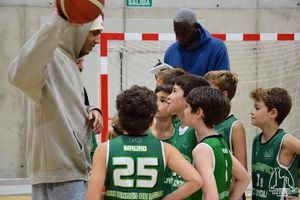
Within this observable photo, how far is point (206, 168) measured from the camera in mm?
2443

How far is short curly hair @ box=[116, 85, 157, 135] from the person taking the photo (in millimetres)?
2398

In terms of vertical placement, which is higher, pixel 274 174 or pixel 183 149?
pixel 183 149

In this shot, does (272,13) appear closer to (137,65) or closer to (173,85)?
(137,65)

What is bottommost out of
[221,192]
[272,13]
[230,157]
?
[221,192]

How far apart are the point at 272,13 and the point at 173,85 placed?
5.25 meters

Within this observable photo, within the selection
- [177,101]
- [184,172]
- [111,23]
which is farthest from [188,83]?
[111,23]

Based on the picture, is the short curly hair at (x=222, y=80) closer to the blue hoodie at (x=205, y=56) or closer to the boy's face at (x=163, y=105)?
the boy's face at (x=163, y=105)

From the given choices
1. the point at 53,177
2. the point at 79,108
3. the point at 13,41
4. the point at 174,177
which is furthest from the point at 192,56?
the point at 13,41

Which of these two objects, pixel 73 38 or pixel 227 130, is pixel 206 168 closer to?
pixel 227 130

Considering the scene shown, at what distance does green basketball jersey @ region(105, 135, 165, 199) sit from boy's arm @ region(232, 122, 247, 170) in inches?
35.7

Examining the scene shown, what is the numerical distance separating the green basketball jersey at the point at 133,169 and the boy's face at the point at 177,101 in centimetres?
60

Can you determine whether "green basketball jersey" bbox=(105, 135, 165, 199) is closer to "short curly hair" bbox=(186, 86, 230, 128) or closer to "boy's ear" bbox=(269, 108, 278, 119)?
"short curly hair" bbox=(186, 86, 230, 128)

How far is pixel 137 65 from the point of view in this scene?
712 centimetres

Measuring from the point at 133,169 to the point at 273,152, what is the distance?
1314 mm
